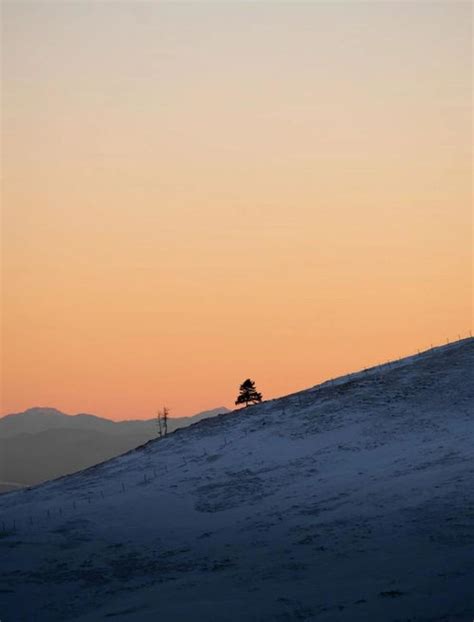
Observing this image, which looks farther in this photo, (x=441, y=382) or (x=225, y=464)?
(x=441, y=382)

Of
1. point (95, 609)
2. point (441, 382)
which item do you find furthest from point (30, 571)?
point (441, 382)

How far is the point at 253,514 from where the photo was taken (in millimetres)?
36312

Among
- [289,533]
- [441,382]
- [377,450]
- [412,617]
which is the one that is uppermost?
[441,382]

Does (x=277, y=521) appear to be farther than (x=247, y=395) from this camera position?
No

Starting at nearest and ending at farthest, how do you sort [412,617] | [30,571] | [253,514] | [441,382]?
1. [412,617]
2. [30,571]
3. [253,514]
4. [441,382]

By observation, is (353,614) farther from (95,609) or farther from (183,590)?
(95,609)

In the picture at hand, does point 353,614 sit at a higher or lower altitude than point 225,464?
lower

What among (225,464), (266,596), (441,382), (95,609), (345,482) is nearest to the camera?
(266,596)

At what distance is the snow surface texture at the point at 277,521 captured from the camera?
2269 cm

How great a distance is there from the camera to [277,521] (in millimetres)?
34156

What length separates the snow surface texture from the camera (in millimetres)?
22688

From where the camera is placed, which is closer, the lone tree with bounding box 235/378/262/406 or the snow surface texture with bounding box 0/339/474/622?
the snow surface texture with bounding box 0/339/474/622

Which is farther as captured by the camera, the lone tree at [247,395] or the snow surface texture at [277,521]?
the lone tree at [247,395]

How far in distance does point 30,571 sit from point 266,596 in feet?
40.6
